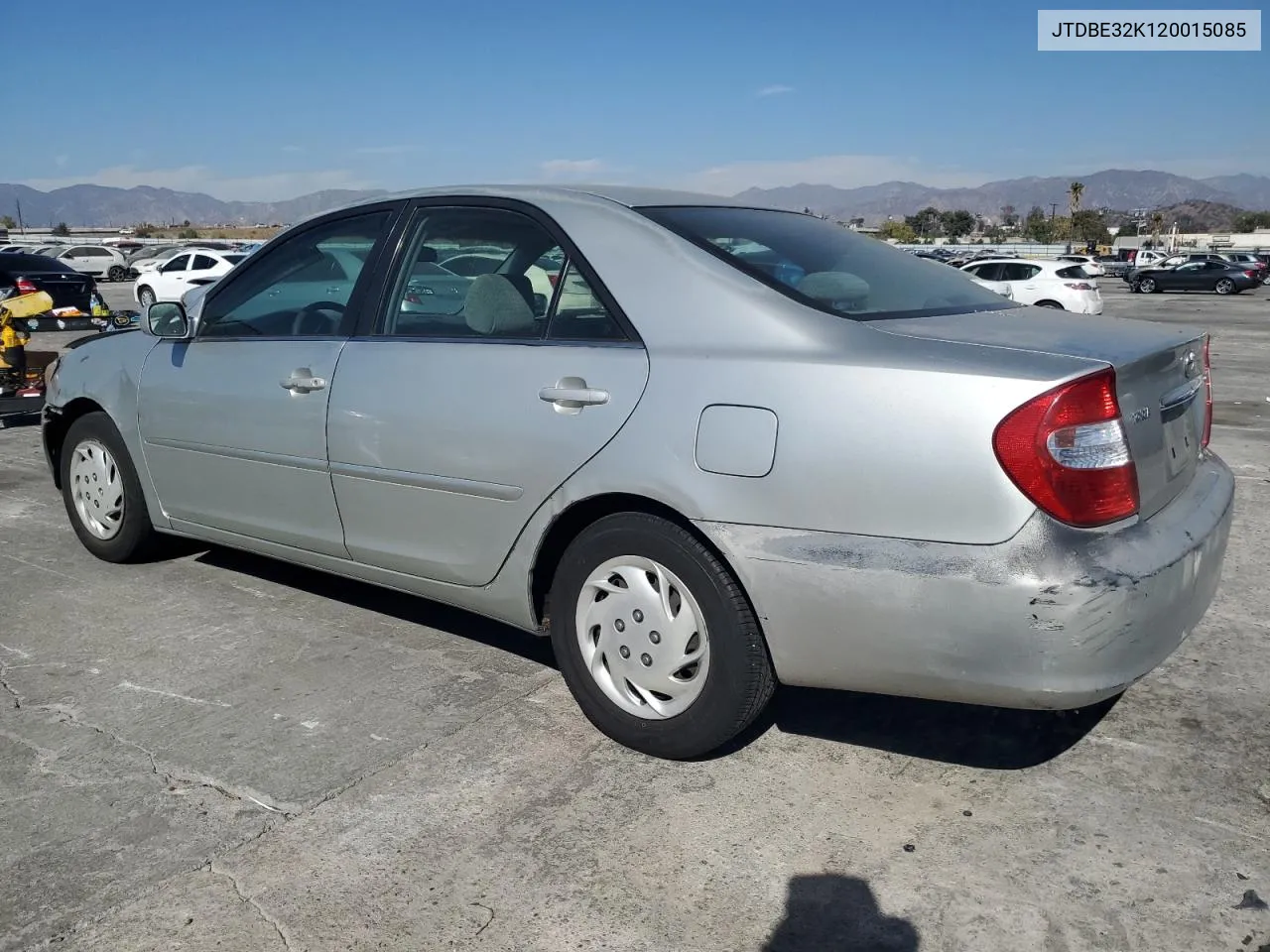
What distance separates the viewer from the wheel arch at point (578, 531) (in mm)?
2883

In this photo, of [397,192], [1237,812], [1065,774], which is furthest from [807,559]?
[397,192]

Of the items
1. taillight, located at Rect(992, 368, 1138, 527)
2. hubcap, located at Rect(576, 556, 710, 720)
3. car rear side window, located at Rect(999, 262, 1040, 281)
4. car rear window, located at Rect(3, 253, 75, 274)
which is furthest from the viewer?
→ car rear side window, located at Rect(999, 262, 1040, 281)

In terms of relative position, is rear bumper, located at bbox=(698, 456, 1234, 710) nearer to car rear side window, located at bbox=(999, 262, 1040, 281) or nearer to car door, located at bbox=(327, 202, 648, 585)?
car door, located at bbox=(327, 202, 648, 585)

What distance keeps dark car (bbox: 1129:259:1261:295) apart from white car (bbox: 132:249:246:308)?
3147 centimetres

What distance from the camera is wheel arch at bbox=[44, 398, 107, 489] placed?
15.9 ft

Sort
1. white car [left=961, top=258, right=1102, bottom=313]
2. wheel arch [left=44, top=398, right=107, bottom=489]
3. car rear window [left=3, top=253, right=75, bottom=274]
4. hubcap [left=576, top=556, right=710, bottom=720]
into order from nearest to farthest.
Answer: hubcap [left=576, top=556, right=710, bottom=720]
wheel arch [left=44, top=398, right=107, bottom=489]
car rear window [left=3, top=253, right=75, bottom=274]
white car [left=961, top=258, right=1102, bottom=313]

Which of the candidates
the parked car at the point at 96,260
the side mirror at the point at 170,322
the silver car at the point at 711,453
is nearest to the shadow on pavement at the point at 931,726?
the silver car at the point at 711,453

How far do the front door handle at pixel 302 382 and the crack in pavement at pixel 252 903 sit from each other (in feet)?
5.44

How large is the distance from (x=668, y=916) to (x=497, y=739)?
1000 millimetres

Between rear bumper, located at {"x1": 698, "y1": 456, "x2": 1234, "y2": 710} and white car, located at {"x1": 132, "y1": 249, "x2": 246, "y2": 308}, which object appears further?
white car, located at {"x1": 132, "y1": 249, "x2": 246, "y2": 308}

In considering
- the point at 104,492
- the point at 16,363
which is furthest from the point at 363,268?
the point at 16,363

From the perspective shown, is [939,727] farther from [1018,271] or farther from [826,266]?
[1018,271]

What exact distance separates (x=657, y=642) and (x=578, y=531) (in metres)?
0.43

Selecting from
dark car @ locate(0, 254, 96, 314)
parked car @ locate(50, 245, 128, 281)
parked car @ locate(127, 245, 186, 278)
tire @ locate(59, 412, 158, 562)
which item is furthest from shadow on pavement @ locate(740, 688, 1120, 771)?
parked car @ locate(50, 245, 128, 281)
